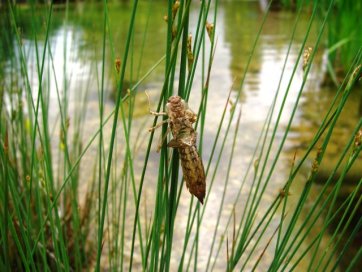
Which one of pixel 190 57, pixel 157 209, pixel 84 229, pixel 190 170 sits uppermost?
pixel 190 57

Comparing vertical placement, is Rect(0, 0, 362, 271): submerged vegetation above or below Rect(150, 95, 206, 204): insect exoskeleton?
below

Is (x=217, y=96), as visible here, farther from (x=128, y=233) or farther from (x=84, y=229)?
(x=84, y=229)

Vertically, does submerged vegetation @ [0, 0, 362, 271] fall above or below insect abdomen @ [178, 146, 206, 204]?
below

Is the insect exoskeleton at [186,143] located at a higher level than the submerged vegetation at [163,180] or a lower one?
higher

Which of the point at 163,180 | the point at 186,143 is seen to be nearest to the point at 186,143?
the point at 186,143

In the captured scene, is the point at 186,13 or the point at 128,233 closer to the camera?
the point at 186,13

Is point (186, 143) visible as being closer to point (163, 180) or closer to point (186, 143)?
point (186, 143)

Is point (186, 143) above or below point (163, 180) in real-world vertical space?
above

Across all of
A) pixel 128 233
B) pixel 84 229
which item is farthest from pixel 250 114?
pixel 84 229
